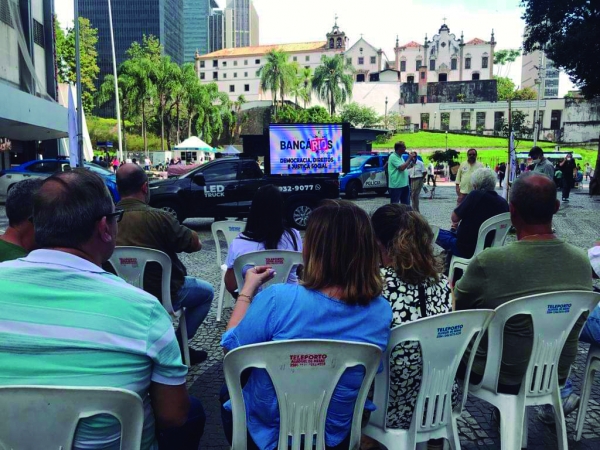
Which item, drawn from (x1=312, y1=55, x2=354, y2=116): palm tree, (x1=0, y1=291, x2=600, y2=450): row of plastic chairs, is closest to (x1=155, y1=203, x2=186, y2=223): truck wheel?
(x1=0, y1=291, x2=600, y2=450): row of plastic chairs

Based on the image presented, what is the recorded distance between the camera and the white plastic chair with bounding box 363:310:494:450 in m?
2.25

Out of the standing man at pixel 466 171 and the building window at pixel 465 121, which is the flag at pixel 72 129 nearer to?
the standing man at pixel 466 171

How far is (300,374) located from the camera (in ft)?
6.29

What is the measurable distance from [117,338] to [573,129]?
259 feet

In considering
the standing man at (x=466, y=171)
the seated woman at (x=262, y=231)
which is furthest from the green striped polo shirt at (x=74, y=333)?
the standing man at (x=466, y=171)

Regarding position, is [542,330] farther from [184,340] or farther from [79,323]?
[184,340]

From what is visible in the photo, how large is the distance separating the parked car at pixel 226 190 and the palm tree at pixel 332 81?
188 feet

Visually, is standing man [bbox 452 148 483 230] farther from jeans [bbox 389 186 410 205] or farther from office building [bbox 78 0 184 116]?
office building [bbox 78 0 184 116]

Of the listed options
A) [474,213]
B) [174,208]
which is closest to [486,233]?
[474,213]

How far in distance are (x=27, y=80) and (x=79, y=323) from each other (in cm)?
2354

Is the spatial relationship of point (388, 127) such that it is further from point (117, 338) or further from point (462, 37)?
point (117, 338)

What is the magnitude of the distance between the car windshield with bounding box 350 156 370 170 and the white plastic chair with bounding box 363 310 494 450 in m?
18.3

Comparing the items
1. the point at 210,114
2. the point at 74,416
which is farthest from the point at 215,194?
the point at 210,114

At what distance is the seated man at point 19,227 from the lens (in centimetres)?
288
